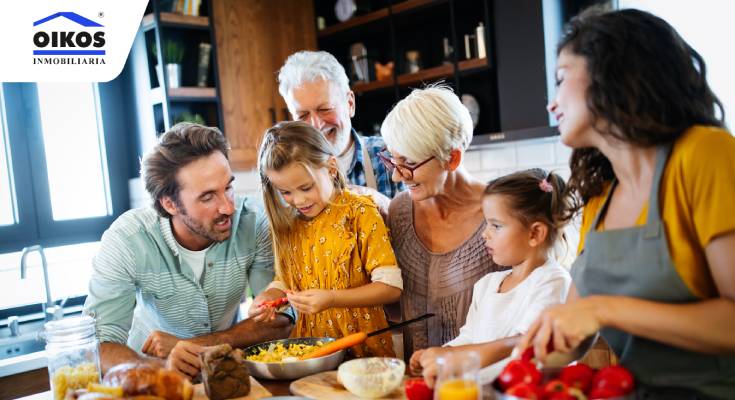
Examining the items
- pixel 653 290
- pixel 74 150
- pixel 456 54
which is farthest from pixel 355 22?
pixel 653 290

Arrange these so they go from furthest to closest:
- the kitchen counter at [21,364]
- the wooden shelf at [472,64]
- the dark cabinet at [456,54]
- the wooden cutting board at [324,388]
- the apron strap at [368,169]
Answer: the wooden shelf at [472,64] < the dark cabinet at [456,54] < the kitchen counter at [21,364] < the apron strap at [368,169] < the wooden cutting board at [324,388]

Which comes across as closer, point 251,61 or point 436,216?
point 436,216

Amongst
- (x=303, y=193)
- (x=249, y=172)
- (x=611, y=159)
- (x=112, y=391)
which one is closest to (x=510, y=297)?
(x=611, y=159)

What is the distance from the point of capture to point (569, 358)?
4.14ft

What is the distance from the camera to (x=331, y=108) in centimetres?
269

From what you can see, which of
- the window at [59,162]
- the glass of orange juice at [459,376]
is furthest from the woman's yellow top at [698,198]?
the window at [59,162]

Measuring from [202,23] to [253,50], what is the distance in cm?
42

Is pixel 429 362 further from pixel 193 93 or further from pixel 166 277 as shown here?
pixel 193 93

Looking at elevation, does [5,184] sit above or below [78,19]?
below

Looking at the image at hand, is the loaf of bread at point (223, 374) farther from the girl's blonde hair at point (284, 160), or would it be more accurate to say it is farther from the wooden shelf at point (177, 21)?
the wooden shelf at point (177, 21)

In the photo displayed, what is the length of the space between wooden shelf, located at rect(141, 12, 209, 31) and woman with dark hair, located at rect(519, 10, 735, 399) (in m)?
3.31

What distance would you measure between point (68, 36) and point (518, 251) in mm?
2590

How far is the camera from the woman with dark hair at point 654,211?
Result: 110 centimetres

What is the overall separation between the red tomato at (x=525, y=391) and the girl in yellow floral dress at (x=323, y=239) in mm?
903
